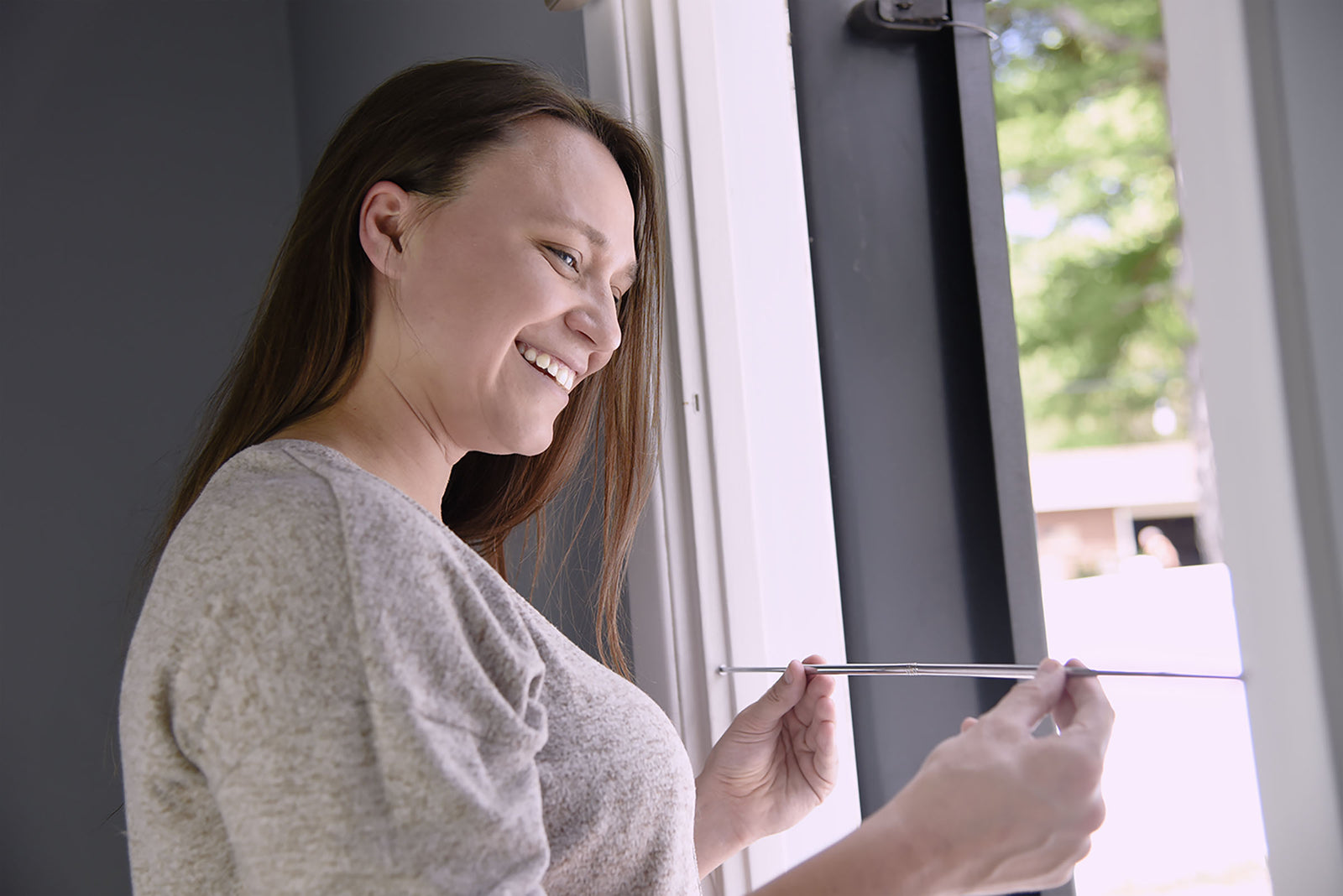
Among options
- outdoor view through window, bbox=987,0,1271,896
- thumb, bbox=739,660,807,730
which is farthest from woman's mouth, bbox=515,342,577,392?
outdoor view through window, bbox=987,0,1271,896

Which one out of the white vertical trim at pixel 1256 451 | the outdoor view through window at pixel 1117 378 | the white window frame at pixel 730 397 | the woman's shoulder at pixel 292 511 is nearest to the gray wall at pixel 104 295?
the white window frame at pixel 730 397

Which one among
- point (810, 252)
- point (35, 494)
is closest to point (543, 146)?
point (810, 252)

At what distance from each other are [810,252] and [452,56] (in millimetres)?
613

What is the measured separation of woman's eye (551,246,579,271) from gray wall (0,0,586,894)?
0.70 m

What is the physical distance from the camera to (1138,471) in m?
7.06

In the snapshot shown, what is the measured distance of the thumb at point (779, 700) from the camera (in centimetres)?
93

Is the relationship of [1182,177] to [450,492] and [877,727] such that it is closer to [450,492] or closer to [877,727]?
[877,727]

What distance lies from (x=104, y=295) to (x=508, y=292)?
3.78 feet

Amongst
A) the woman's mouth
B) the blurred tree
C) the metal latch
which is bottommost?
the woman's mouth

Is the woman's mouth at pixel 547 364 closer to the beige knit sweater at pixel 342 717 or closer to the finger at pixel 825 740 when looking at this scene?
the beige knit sweater at pixel 342 717

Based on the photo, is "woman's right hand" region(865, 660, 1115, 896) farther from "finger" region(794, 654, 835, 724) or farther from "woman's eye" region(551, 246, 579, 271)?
"woman's eye" region(551, 246, 579, 271)

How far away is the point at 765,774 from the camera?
99cm

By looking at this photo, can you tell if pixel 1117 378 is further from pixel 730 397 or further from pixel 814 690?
pixel 814 690

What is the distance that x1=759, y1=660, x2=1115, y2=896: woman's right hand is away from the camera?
0.60m
